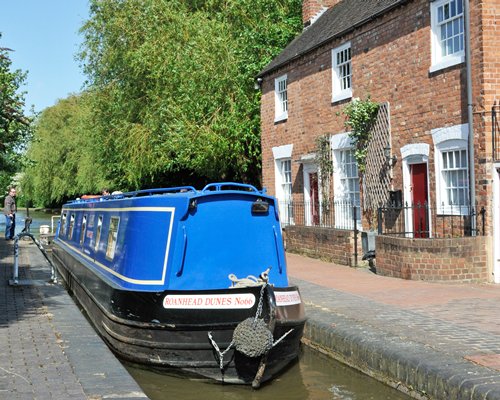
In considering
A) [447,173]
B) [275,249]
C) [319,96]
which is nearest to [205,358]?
[275,249]

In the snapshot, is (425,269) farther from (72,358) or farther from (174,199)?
(72,358)

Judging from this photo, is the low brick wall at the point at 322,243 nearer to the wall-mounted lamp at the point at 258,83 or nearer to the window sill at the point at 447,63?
the window sill at the point at 447,63

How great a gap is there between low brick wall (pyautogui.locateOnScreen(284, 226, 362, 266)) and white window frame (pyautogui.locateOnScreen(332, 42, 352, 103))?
11.2ft

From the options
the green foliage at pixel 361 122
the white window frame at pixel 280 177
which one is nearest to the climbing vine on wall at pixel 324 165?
the green foliage at pixel 361 122

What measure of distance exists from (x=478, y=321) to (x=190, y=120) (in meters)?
16.8

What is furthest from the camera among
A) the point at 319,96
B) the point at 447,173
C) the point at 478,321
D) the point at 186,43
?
the point at 186,43

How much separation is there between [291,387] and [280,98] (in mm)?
14950

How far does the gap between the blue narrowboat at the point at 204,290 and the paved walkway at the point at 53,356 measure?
57cm

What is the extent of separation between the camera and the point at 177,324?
24.5 ft

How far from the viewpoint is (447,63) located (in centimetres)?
1333

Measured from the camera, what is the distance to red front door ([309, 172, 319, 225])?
1956cm

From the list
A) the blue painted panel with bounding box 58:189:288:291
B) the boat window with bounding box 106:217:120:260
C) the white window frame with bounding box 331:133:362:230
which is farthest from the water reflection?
the white window frame with bounding box 331:133:362:230

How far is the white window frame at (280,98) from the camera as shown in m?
21.2

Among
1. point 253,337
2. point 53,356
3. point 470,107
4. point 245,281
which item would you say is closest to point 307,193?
point 470,107
